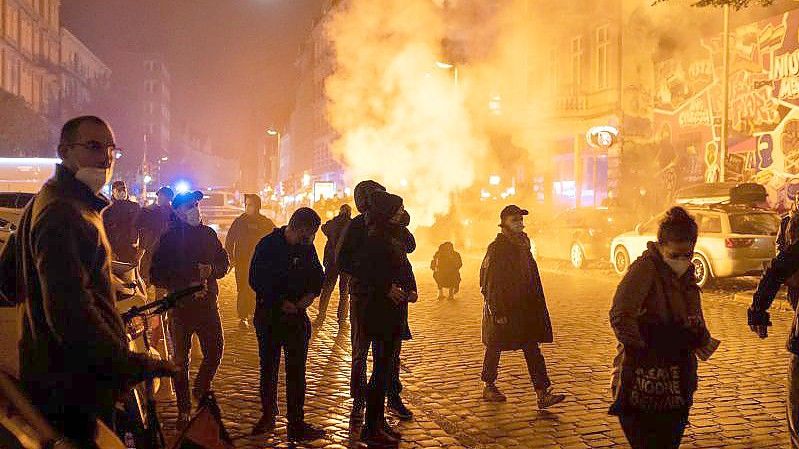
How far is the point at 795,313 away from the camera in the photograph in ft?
13.2

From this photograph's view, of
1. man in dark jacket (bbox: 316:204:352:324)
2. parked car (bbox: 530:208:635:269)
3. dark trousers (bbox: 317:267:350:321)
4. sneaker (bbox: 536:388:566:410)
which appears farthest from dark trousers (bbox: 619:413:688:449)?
parked car (bbox: 530:208:635:269)

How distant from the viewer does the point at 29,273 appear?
8.07ft

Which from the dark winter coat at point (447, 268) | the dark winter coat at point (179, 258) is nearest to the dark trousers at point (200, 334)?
the dark winter coat at point (179, 258)

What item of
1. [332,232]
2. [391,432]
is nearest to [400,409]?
[391,432]

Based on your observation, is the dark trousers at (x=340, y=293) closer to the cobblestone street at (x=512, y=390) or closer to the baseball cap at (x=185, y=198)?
the cobblestone street at (x=512, y=390)

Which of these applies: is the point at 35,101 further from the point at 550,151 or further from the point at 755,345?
the point at 755,345

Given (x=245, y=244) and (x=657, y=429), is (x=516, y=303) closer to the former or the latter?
(x=657, y=429)

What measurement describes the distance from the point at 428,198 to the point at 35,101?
39.3m

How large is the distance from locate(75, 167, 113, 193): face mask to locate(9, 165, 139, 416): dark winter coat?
1.1 inches

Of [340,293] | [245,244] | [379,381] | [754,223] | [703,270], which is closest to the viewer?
[379,381]

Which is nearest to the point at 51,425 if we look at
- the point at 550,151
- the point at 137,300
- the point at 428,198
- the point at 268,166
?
the point at 137,300

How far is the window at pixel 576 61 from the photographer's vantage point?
31.0m

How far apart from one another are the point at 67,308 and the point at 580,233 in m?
A: 17.3

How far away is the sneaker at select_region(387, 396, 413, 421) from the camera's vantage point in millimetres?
5617
